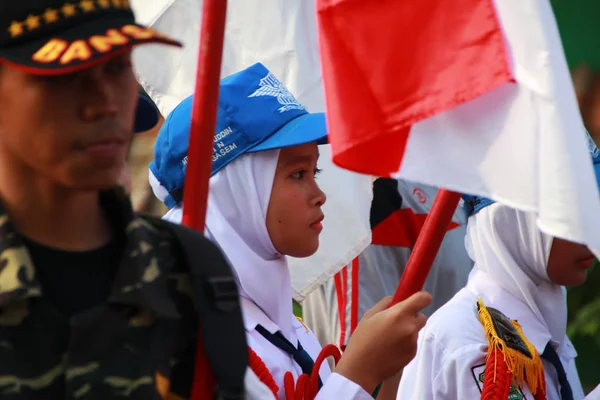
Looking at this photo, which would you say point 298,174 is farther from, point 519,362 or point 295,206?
point 519,362

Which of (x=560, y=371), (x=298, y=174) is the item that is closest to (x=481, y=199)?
(x=560, y=371)

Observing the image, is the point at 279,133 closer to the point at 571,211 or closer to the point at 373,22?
the point at 373,22

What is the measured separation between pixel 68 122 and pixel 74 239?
23cm

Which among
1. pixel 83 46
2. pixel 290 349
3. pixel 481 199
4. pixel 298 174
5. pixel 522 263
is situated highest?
pixel 83 46

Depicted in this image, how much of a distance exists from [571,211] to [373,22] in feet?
1.92

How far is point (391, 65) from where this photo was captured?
2160 millimetres

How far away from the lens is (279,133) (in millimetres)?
2943

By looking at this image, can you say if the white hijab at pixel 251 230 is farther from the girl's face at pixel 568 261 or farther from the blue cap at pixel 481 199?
the girl's face at pixel 568 261

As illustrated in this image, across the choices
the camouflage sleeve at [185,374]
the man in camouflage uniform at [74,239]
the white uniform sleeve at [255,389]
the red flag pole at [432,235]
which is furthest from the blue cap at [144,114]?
the red flag pole at [432,235]

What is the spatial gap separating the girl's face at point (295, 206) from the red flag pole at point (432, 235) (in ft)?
1.56

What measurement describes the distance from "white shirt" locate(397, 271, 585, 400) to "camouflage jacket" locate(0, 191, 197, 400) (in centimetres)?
162

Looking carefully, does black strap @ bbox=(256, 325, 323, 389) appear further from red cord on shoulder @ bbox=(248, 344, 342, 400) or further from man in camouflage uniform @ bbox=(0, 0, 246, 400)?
man in camouflage uniform @ bbox=(0, 0, 246, 400)

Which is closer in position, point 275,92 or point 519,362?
point 275,92

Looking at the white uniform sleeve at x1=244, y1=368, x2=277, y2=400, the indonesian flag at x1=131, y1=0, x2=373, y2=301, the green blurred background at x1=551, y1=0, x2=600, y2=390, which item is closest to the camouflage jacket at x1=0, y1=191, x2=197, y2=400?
the white uniform sleeve at x1=244, y1=368, x2=277, y2=400
